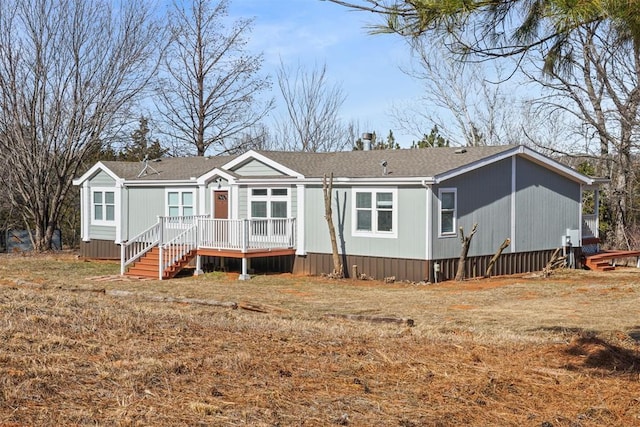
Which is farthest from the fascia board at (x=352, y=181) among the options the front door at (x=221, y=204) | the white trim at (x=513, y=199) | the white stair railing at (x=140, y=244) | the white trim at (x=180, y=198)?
the white trim at (x=513, y=199)

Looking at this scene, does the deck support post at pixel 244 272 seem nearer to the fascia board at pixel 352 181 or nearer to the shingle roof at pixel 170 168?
the fascia board at pixel 352 181

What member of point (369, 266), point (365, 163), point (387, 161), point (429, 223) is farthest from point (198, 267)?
point (429, 223)

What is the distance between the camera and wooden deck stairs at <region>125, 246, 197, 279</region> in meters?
22.2

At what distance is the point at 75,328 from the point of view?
8992mm

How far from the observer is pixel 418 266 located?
20.3 metres

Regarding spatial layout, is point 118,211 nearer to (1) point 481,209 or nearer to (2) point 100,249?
(2) point 100,249

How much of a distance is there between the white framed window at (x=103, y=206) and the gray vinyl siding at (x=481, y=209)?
12608 mm

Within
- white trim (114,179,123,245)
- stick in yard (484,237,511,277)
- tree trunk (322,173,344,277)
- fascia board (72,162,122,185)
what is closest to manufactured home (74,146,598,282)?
stick in yard (484,237,511,277)

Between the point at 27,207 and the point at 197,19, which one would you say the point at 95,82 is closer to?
the point at 27,207

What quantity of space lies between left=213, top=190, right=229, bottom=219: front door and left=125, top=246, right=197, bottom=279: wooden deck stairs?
1.88 metres

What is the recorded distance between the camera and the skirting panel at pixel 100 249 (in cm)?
2782

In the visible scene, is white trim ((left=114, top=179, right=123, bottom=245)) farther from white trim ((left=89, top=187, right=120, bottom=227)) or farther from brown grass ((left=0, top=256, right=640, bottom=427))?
brown grass ((left=0, top=256, right=640, bottom=427))

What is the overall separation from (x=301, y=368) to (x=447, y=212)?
536 inches

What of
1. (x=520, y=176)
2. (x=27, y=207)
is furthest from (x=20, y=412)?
(x=27, y=207)
